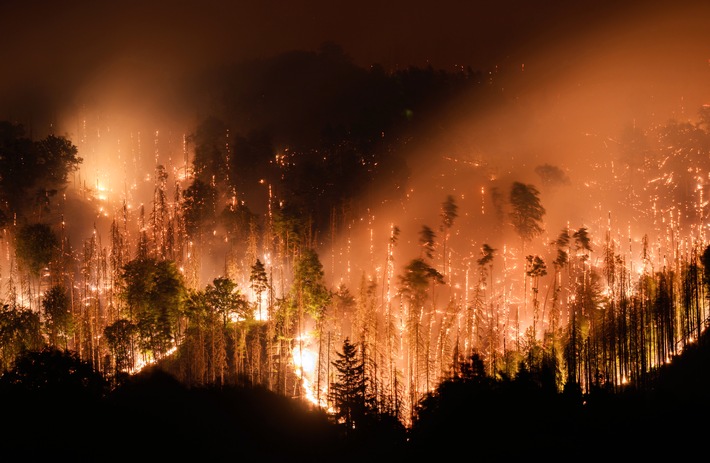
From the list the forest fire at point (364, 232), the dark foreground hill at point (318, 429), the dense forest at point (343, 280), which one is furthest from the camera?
the forest fire at point (364, 232)

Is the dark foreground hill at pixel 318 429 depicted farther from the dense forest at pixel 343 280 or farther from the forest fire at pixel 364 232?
the forest fire at pixel 364 232

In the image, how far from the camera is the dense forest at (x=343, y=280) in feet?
91.0

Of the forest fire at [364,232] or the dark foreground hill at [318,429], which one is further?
the forest fire at [364,232]

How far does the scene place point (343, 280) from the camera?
3095 inches

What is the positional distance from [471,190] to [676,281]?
3862 cm

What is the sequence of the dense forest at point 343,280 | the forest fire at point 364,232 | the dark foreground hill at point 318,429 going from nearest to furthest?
the dark foreground hill at point 318,429
the dense forest at point 343,280
the forest fire at point 364,232

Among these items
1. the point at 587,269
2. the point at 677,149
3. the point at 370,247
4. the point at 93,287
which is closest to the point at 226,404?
the point at 93,287

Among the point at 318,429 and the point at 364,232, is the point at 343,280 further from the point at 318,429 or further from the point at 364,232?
the point at 318,429

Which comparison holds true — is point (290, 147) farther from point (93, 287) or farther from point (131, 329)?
point (131, 329)

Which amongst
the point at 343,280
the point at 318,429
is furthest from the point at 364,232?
the point at 318,429

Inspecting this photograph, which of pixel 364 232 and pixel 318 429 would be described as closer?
pixel 318 429

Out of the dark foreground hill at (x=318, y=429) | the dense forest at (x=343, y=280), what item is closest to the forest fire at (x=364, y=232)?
the dense forest at (x=343, y=280)

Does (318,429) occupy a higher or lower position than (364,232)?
lower

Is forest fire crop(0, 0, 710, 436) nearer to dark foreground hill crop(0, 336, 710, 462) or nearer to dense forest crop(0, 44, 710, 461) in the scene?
dense forest crop(0, 44, 710, 461)
